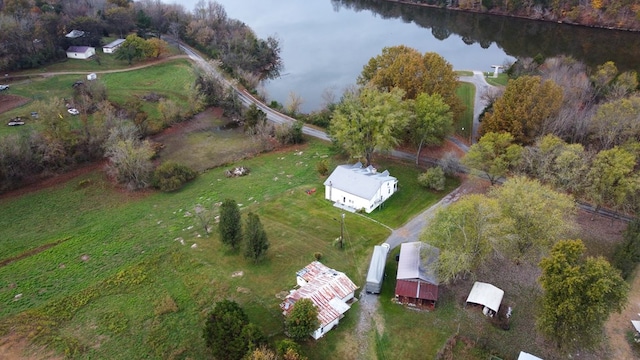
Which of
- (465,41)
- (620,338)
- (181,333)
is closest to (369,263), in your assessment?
(181,333)

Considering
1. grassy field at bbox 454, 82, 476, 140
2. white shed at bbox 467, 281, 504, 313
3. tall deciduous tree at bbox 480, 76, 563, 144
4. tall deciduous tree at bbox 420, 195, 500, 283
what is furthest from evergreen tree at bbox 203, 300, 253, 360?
grassy field at bbox 454, 82, 476, 140

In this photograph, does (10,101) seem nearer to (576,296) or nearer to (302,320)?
(302,320)

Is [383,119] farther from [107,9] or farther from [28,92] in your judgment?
[107,9]

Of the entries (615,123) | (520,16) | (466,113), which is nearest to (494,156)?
(615,123)

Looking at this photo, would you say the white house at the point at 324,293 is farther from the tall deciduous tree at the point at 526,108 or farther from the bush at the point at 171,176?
the tall deciduous tree at the point at 526,108

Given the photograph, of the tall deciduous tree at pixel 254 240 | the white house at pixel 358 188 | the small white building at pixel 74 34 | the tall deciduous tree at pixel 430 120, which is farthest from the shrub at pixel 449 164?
the small white building at pixel 74 34

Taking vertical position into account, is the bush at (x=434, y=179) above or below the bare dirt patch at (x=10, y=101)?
below
